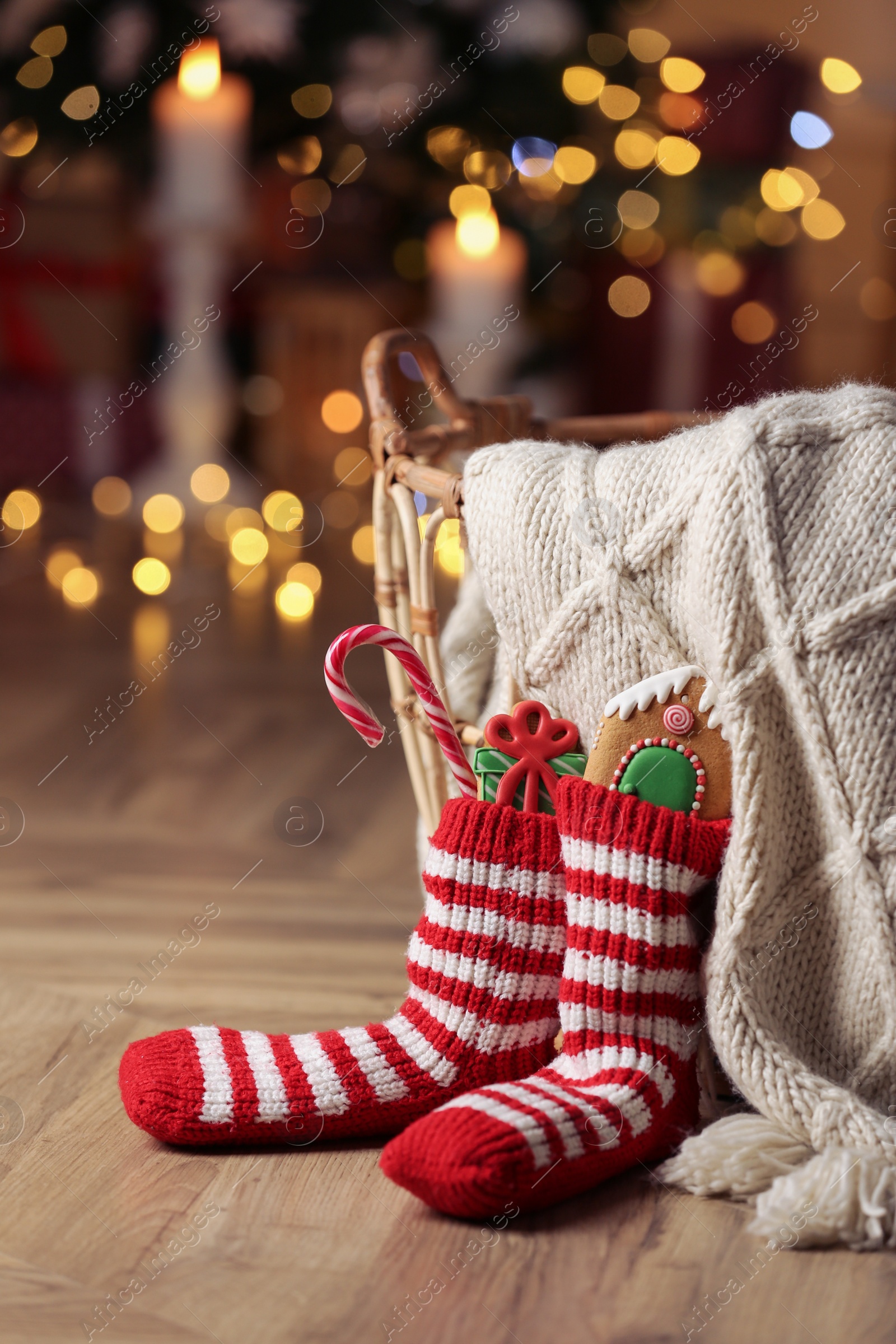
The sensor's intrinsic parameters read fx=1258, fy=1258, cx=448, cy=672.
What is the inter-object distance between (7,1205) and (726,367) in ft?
8.96

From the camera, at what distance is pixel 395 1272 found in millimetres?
555

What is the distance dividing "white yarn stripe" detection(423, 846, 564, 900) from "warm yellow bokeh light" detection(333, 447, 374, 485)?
2.00 metres

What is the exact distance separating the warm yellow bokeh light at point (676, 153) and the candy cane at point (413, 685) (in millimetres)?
2044

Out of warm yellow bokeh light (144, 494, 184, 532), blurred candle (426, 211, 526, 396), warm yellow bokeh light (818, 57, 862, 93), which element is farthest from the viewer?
warm yellow bokeh light (144, 494, 184, 532)

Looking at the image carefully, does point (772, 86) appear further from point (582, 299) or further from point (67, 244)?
point (67, 244)

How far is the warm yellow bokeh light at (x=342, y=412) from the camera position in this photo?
279 centimetres

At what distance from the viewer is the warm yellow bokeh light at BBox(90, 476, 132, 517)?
272 centimetres

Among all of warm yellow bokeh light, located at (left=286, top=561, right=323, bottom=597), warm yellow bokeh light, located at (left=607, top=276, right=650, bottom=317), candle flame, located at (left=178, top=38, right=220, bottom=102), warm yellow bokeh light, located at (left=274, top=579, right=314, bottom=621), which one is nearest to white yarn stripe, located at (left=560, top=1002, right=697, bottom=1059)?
warm yellow bokeh light, located at (left=274, top=579, right=314, bottom=621)

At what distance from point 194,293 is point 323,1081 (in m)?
2.26

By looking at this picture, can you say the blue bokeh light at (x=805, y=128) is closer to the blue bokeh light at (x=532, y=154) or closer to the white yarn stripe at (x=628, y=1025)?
the blue bokeh light at (x=532, y=154)

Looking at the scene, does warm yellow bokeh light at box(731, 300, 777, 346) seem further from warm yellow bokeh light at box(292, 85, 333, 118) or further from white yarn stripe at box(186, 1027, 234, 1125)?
white yarn stripe at box(186, 1027, 234, 1125)

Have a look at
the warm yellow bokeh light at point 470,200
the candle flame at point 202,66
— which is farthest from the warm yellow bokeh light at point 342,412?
the candle flame at point 202,66

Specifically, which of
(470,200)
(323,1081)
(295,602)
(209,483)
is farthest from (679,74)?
(323,1081)

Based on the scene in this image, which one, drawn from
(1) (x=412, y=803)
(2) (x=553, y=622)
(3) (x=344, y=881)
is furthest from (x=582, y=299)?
(2) (x=553, y=622)
